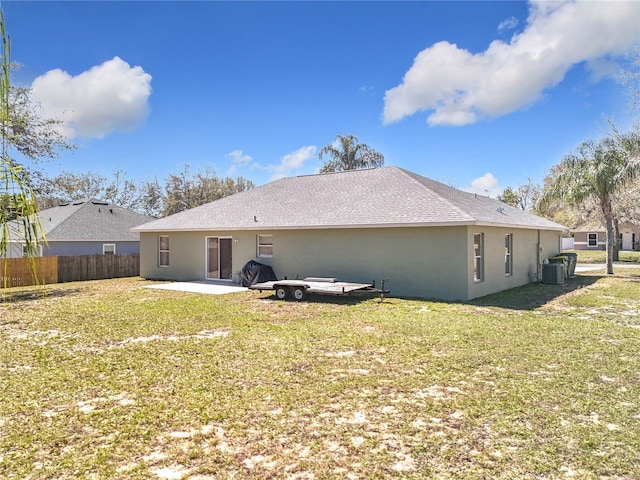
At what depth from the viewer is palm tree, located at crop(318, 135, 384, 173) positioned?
3559 centimetres

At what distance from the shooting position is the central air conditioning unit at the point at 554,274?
1633 centimetres

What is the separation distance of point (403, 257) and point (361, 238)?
163cm

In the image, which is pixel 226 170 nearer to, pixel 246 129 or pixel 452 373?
pixel 246 129

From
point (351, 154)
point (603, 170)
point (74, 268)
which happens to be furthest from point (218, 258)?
point (351, 154)

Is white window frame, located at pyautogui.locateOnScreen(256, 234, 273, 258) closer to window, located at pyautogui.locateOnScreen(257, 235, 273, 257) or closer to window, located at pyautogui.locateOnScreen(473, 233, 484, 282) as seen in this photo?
window, located at pyautogui.locateOnScreen(257, 235, 273, 257)

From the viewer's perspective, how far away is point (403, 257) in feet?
43.9

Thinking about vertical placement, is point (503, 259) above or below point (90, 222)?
below

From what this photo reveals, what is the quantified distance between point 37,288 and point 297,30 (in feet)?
47.1

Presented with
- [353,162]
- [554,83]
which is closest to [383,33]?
[554,83]

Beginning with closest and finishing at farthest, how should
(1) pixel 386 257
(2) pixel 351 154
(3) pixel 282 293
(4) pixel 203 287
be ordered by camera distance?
(3) pixel 282 293 → (1) pixel 386 257 → (4) pixel 203 287 → (2) pixel 351 154

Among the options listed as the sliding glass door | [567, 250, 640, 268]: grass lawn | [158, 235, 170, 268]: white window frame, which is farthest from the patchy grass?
[158, 235, 170, 268]: white window frame

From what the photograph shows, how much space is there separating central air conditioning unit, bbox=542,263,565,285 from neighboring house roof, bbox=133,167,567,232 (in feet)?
5.82

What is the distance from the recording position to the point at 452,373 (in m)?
5.76

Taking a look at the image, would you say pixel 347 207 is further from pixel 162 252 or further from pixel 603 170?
pixel 603 170
